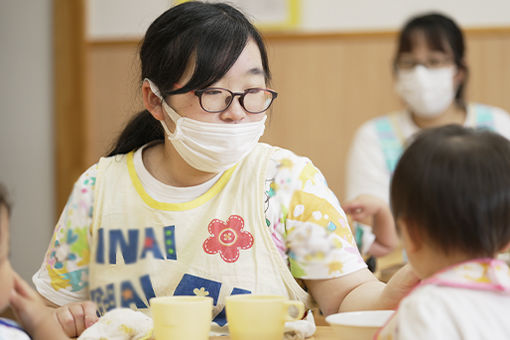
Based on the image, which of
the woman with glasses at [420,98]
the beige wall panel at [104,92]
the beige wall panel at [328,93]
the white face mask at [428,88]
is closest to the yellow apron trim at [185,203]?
the woman with glasses at [420,98]

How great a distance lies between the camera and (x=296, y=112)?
2945 mm

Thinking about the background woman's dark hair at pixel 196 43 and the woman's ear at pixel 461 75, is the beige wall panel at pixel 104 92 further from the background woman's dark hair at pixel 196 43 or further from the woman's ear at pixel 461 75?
the background woman's dark hair at pixel 196 43

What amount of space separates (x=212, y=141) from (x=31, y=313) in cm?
46

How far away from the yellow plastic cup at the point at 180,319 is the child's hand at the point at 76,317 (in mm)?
198

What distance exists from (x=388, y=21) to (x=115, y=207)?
199 cm

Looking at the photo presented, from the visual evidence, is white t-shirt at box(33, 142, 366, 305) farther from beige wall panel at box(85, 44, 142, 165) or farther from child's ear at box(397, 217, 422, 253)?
beige wall panel at box(85, 44, 142, 165)

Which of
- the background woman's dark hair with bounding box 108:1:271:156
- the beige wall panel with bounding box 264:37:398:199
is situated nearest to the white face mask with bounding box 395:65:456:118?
the beige wall panel with bounding box 264:37:398:199

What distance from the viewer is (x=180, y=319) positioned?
80 cm

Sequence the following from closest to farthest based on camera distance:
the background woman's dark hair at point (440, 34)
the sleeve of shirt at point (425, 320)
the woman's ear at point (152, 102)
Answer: the sleeve of shirt at point (425, 320) < the woman's ear at point (152, 102) < the background woman's dark hair at point (440, 34)

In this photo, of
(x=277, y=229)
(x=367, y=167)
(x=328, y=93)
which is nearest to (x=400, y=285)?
(x=277, y=229)

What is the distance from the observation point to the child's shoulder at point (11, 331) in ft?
2.36

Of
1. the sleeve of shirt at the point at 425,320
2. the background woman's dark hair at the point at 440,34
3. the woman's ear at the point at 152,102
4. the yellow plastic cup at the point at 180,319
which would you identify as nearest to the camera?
the sleeve of shirt at the point at 425,320

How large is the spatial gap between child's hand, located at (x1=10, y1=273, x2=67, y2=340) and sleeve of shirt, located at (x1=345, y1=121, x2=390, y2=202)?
5.96 ft

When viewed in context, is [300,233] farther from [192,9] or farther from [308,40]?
[308,40]
